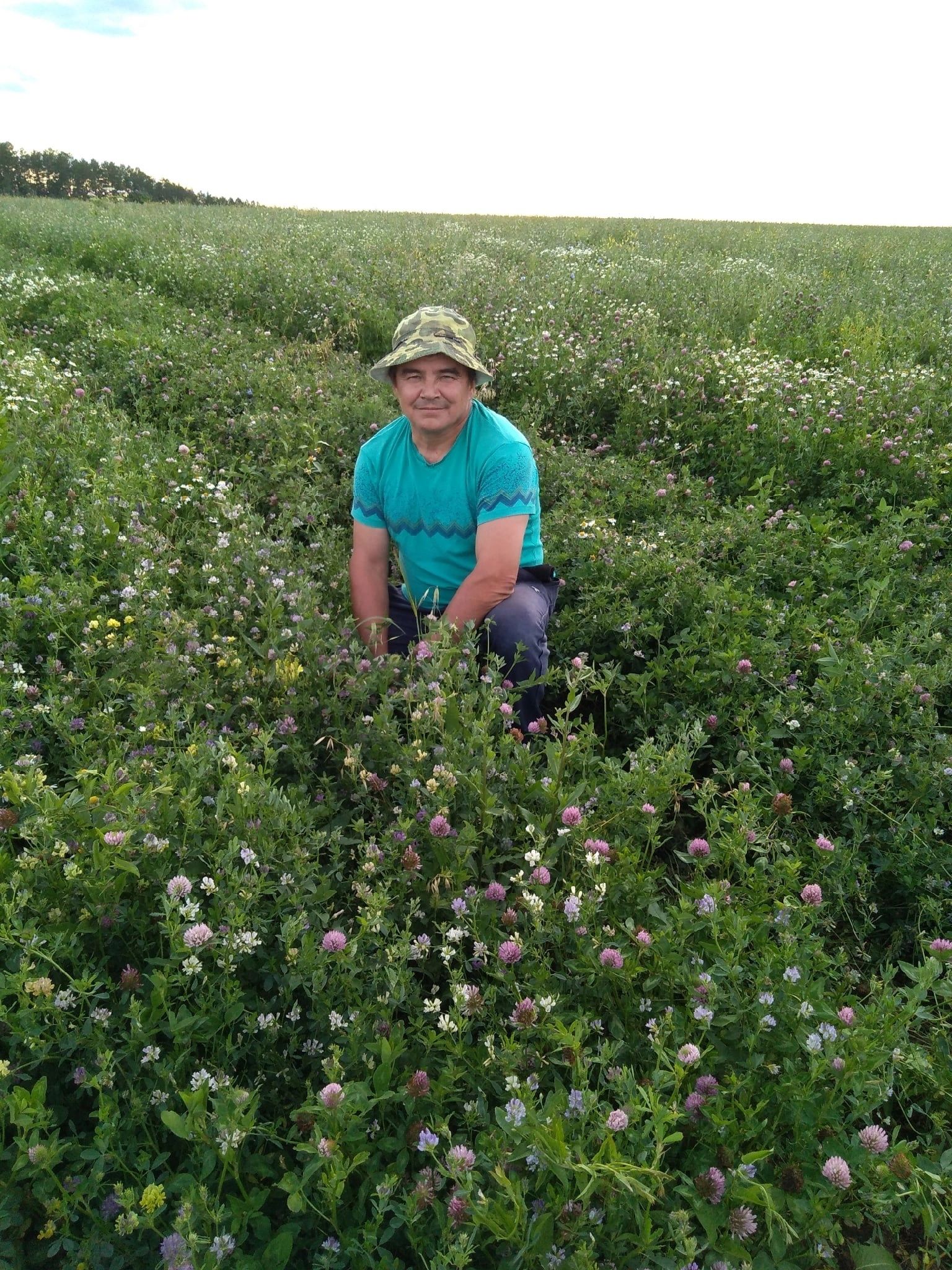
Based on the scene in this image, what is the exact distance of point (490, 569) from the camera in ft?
12.3

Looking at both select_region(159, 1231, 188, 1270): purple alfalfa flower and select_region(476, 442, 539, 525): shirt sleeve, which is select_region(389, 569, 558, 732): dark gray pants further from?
select_region(159, 1231, 188, 1270): purple alfalfa flower

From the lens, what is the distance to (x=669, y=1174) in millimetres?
1738

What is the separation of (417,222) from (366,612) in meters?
21.0

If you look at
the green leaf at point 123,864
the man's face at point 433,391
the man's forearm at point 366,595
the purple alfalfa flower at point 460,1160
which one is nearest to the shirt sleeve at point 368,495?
the man's forearm at point 366,595

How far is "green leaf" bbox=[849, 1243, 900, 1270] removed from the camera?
6.27ft

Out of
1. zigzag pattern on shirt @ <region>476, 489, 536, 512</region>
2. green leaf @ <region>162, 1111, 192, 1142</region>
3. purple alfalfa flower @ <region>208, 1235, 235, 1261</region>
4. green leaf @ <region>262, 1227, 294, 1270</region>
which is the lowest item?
green leaf @ <region>262, 1227, 294, 1270</region>

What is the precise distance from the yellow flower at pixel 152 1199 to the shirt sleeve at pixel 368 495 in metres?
2.97

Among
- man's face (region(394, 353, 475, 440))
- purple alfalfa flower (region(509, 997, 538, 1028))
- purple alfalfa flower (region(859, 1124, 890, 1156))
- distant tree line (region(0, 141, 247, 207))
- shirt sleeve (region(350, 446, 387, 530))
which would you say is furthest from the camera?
distant tree line (region(0, 141, 247, 207))

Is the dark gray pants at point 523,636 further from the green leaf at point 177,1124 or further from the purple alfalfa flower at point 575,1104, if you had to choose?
the green leaf at point 177,1124

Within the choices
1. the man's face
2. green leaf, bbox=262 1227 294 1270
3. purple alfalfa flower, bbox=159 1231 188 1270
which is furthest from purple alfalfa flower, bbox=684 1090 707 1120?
the man's face

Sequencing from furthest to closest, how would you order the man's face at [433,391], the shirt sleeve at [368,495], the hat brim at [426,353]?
1. the shirt sleeve at [368,495]
2. the man's face at [433,391]
3. the hat brim at [426,353]

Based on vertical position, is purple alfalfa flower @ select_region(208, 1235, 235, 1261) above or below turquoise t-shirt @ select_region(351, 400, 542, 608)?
below

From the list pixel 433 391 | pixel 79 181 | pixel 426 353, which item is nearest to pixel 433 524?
pixel 433 391

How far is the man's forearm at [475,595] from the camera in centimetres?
376
